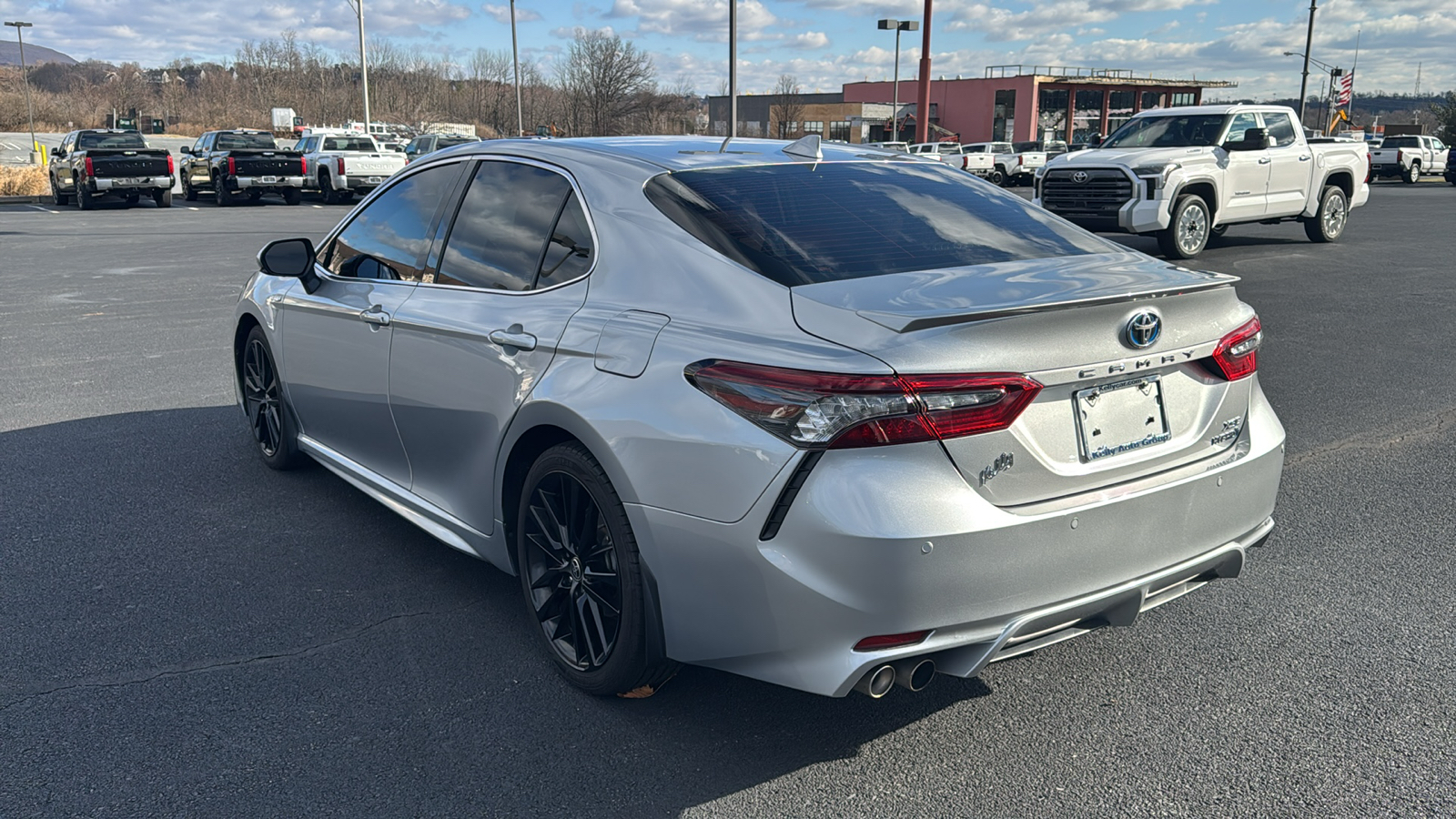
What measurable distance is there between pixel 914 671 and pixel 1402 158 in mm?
47744

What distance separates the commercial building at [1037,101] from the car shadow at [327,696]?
266ft

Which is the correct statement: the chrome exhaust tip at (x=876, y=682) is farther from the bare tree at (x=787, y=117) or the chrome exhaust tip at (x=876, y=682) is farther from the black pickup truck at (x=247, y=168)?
the bare tree at (x=787, y=117)

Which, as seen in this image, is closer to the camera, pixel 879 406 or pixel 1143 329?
pixel 879 406

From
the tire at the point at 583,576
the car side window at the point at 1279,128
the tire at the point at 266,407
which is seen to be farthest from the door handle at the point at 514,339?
the car side window at the point at 1279,128

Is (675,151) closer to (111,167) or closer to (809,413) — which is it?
(809,413)

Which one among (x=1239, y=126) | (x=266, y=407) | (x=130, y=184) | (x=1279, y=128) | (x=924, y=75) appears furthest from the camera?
(x=924, y=75)

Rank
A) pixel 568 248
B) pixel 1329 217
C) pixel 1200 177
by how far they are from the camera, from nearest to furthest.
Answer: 1. pixel 568 248
2. pixel 1200 177
3. pixel 1329 217

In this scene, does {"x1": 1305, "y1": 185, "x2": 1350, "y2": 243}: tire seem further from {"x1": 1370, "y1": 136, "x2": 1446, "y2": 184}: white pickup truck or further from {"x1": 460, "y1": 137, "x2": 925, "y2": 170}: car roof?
{"x1": 1370, "y1": 136, "x2": 1446, "y2": 184}: white pickup truck

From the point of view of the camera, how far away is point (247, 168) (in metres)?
28.0

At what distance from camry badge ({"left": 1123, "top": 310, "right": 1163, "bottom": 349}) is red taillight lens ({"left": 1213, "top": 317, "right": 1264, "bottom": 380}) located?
289 millimetres

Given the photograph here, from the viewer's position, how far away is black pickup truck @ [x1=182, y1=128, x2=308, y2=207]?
28.0 meters

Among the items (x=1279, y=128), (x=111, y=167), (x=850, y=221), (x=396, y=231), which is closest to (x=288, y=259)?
(x=396, y=231)

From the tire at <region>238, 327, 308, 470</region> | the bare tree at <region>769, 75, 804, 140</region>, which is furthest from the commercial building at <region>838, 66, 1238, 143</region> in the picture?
the tire at <region>238, 327, 308, 470</region>

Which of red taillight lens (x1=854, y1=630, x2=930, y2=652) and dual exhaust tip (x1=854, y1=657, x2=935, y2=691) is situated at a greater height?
red taillight lens (x1=854, y1=630, x2=930, y2=652)
